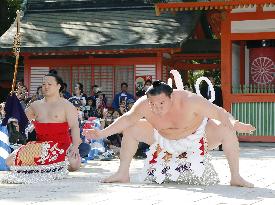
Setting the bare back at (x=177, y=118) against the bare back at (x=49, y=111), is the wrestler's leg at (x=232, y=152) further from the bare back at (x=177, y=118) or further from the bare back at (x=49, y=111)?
the bare back at (x=49, y=111)

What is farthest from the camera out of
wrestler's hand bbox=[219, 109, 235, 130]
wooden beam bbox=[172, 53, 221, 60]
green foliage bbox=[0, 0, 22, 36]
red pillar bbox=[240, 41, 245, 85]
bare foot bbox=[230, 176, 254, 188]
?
green foliage bbox=[0, 0, 22, 36]

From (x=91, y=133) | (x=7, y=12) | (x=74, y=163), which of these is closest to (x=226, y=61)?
(x=74, y=163)

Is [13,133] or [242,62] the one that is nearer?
[13,133]

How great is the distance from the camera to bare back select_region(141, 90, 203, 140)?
5.43 m

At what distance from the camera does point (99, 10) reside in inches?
650

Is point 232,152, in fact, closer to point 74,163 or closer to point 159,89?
point 159,89

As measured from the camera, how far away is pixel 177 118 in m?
5.50

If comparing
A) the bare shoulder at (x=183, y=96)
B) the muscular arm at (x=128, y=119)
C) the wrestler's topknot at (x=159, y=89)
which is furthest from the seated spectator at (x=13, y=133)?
the wrestler's topknot at (x=159, y=89)

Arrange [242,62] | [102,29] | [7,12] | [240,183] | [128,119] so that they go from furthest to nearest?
[7,12], [102,29], [242,62], [128,119], [240,183]

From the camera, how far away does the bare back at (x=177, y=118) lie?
5434mm

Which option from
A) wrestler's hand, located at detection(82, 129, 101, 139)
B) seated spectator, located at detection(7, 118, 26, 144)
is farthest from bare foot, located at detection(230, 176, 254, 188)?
seated spectator, located at detection(7, 118, 26, 144)

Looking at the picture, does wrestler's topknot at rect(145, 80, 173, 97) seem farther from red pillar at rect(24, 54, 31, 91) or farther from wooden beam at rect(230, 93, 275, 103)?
red pillar at rect(24, 54, 31, 91)

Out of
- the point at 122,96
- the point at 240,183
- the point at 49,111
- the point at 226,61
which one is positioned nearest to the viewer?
the point at 240,183

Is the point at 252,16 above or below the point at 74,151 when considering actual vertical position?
above
